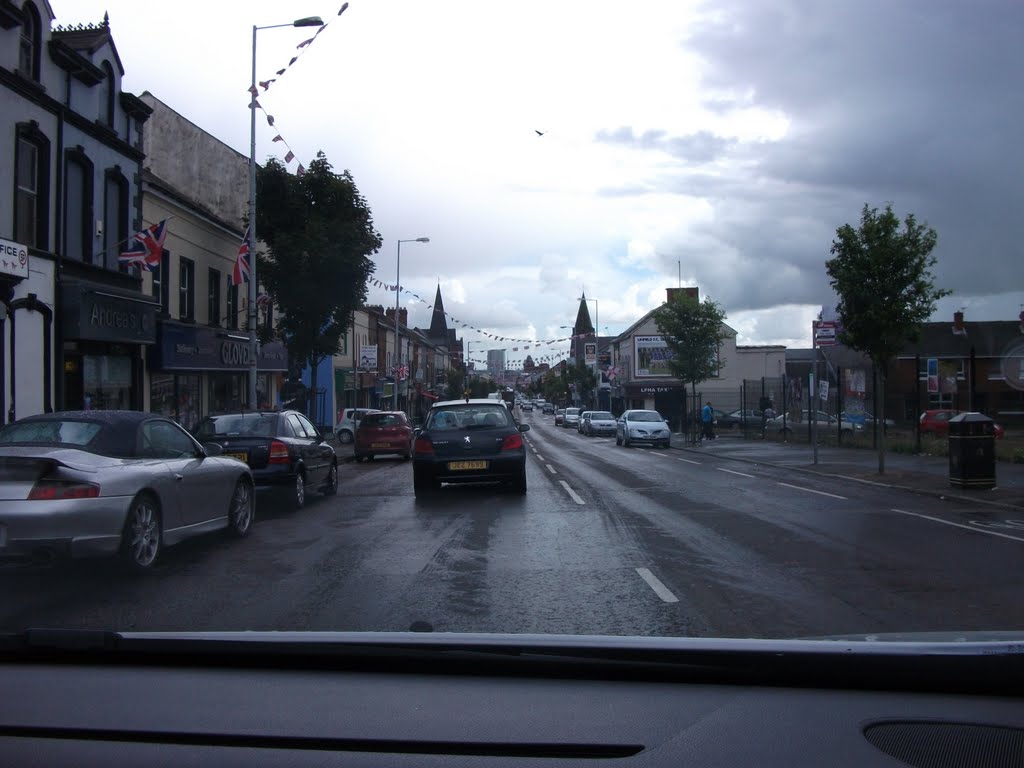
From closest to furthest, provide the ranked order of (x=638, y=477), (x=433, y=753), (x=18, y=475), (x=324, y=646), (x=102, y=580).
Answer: (x=433, y=753) < (x=324, y=646) < (x=18, y=475) < (x=102, y=580) < (x=638, y=477)

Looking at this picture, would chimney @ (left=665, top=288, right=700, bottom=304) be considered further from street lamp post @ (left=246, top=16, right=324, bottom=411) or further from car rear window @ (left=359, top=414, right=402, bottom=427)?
street lamp post @ (left=246, top=16, right=324, bottom=411)

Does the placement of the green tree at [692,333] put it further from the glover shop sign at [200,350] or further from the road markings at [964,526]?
the road markings at [964,526]

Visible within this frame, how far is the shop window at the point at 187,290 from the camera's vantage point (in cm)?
2673

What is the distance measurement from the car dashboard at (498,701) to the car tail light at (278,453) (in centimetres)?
1007

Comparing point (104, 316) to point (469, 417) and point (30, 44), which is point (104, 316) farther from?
point (469, 417)

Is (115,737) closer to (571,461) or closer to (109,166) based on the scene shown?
(109,166)

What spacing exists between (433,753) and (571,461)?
23.9 meters

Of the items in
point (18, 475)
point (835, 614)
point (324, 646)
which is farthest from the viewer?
point (18, 475)

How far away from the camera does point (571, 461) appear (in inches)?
1032

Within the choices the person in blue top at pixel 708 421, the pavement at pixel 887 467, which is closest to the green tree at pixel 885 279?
the pavement at pixel 887 467

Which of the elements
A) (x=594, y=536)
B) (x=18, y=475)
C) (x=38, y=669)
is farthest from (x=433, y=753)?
(x=594, y=536)

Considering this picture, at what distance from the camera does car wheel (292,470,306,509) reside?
13625mm

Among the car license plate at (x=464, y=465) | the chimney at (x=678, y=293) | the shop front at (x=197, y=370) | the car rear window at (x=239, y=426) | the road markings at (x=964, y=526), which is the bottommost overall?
the road markings at (x=964, y=526)

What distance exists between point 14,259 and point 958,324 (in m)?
59.5
